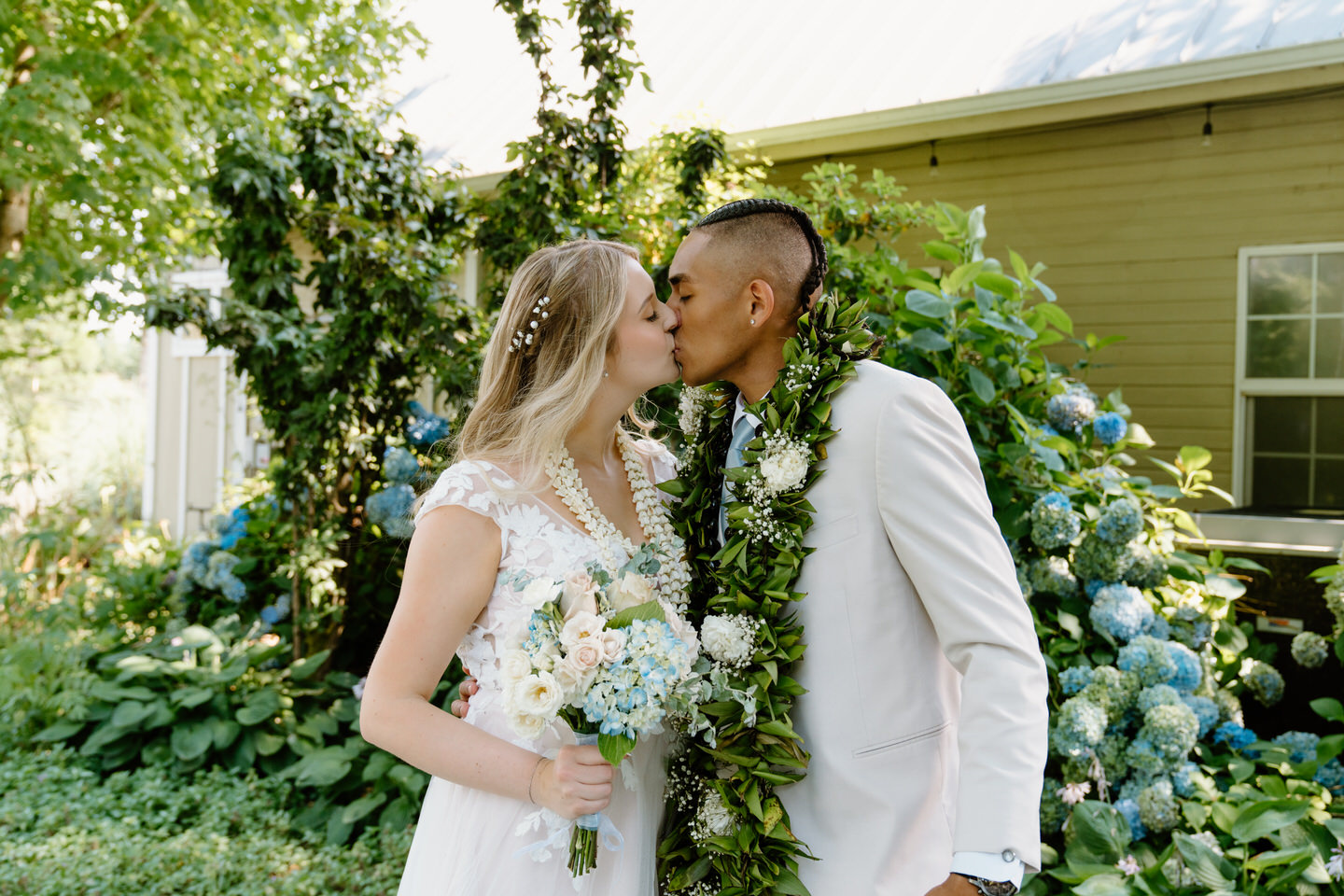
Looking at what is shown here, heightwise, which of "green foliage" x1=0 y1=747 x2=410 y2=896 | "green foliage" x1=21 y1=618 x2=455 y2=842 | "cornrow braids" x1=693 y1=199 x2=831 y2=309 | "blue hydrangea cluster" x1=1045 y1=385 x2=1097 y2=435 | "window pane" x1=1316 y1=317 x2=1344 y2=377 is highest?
"window pane" x1=1316 y1=317 x2=1344 y2=377

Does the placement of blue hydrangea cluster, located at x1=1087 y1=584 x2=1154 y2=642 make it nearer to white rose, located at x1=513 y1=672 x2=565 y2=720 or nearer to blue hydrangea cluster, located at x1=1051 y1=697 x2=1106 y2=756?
blue hydrangea cluster, located at x1=1051 y1=697 x2=1106 y2=756

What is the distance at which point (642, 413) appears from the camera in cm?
416

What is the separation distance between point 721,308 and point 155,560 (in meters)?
7.53

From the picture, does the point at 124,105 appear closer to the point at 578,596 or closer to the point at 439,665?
the point at 439,665

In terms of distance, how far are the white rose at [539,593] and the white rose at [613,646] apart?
13 cm

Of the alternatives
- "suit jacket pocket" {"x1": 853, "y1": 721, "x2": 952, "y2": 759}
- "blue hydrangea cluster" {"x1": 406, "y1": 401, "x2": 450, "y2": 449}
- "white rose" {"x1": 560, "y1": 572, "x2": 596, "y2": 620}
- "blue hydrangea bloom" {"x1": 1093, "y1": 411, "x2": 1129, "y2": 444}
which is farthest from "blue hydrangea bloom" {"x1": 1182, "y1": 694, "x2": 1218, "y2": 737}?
"blue hydrangea cluster" {"x1": 406, "y1": 401, "x2": 450, "y2": 449}

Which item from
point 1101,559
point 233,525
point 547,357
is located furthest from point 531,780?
point 233,525

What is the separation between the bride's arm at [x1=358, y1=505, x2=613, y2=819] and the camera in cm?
194

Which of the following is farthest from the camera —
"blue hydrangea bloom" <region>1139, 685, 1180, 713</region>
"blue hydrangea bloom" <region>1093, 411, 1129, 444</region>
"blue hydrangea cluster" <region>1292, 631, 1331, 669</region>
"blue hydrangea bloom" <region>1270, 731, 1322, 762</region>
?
"blue hydrangea bloom" <region>1093, 411, 1129, 444</region>

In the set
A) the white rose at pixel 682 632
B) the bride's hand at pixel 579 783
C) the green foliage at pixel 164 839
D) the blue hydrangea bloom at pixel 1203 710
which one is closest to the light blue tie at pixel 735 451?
the white rose at pixel 682 632

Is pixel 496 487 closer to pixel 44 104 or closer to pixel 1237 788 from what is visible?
pixel 1237 788

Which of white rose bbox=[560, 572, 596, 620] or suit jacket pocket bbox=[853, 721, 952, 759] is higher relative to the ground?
white rose bbox=[560, 572, 596, 620]

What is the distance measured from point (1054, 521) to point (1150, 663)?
23.0 inches

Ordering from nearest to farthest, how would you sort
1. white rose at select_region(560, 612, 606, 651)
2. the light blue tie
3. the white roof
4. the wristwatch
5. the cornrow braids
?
the wristwatch < white rose at select_region(560, 612, 606, 651) < the cornrow braids < the light blue tie < the white roof
